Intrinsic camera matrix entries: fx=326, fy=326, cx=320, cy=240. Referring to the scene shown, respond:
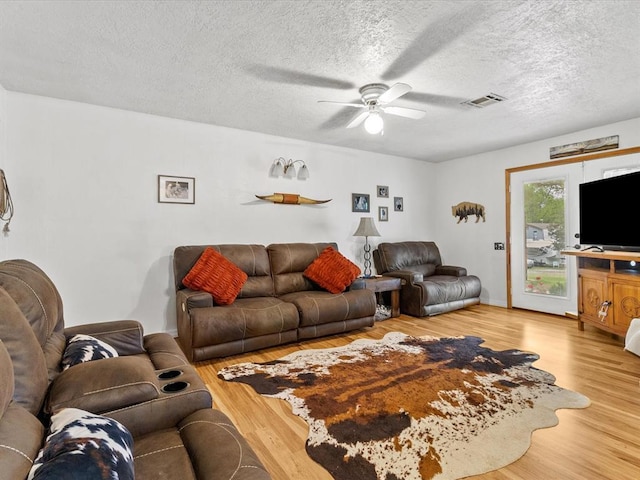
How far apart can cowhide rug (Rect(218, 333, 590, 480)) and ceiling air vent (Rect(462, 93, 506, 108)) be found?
2.51 metres

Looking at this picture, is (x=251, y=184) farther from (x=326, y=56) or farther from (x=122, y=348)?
(x=122, y=348)

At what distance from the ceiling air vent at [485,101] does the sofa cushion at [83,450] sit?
3.71 metres

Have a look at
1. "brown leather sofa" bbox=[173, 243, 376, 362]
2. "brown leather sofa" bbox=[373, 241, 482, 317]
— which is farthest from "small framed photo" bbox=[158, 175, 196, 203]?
"brown leather sofa" bbox=[373, 241, 482, 317]

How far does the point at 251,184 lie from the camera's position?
4.32m

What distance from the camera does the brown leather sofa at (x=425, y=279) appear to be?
4547 millimetres

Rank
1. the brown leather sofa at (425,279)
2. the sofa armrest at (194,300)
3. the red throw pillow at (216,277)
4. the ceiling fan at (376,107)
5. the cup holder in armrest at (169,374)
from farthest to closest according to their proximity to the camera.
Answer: the brown leather sofa at (425,279), the red throw pillow at (216,277), the sofa armrest at (194,300), the ceiling fan at (376,107), the cup holder in armrest at (169,374)

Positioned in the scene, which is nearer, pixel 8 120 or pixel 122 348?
pixel 122 348

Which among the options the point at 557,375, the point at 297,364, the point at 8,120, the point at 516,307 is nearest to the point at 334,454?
the point at 297,364

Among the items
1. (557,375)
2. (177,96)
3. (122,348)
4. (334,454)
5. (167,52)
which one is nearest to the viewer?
(334,454)

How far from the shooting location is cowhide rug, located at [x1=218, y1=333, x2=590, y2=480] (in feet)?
5.63

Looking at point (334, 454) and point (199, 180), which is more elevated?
point (199, 180)

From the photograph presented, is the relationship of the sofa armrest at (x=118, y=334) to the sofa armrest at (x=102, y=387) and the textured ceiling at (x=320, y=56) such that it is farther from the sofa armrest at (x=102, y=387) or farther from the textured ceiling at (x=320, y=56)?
the textured ceiling at (x=320, y=56)

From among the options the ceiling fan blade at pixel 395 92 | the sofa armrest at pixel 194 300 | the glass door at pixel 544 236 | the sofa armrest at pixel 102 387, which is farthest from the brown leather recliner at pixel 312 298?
the glass door at pixel 544 236

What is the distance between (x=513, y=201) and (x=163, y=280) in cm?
511
